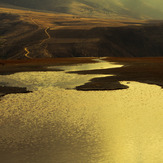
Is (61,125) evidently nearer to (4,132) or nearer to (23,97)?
(4,132)

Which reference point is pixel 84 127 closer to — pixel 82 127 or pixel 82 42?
pixel 82 127

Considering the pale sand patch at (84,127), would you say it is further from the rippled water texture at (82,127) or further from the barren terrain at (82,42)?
the barren terrain at (82,42)

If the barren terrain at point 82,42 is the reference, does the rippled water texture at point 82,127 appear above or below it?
above

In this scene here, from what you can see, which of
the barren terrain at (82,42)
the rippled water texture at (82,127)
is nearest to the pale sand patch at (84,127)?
the rippled water texture at (82,127)

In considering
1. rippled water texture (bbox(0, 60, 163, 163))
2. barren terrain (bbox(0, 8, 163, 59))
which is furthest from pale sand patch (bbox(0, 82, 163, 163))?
barren terrain (bbox(0, 8, 163, 59))

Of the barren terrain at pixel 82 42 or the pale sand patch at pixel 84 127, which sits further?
the barren terrain at pixel 82 42

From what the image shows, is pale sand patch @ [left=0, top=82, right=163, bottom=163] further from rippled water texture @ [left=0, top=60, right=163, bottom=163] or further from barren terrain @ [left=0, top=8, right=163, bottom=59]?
barren terrain @ [left=0, top=8, right=163, bottom=59]

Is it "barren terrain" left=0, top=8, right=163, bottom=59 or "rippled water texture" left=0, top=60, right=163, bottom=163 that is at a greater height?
"rippled water texture" left=0, top=60, right=163, bottom=163

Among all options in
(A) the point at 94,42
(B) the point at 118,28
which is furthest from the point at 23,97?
(B) the point at 118,28
